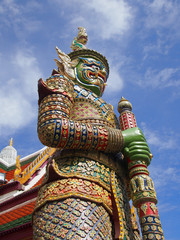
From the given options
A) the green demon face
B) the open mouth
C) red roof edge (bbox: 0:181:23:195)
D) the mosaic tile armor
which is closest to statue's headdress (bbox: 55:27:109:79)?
the green demon face

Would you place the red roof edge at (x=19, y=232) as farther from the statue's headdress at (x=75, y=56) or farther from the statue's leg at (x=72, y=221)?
the statue's headdress at (x=75, y=56)

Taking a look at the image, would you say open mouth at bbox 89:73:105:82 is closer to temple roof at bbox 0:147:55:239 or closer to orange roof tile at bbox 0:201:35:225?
temple roof at bbox 0:147:55:239

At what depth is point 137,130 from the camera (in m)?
3.59

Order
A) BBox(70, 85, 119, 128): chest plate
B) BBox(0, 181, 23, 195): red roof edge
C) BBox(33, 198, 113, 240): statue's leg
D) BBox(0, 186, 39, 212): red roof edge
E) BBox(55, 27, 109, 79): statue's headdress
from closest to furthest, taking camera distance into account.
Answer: BBox(33, 198, 113, 240): statue's leg, BBox(70, 85, 119, 128): chest plate, BBox(55, 27, 109, 79): statue's headdress, BBox(0, 186, 39, 212): red roof edge, BBox(0, 181, 23, 195): red roof edge

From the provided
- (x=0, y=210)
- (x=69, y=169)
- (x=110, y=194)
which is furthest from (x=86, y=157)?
(x=0, y=210)

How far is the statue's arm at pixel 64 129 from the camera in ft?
10.2

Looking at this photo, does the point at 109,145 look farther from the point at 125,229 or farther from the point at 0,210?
the point at 0,210

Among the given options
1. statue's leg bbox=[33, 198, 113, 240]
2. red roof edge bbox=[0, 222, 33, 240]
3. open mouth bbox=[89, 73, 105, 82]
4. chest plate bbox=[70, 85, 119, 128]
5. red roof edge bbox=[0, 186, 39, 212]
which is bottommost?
statue's leg bbox=[33, 198, 113, 240]

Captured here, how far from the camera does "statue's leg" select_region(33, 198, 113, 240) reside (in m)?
2.55

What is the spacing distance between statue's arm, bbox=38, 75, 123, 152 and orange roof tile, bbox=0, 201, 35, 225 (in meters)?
1.96

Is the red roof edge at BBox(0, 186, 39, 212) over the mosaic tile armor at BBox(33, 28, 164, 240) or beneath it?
over

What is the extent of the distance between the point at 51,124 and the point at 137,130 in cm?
114

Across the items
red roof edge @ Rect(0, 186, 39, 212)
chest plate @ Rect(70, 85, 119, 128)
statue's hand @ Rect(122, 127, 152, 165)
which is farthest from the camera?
red roof edge @ Rect(0, 186, 39, 212)

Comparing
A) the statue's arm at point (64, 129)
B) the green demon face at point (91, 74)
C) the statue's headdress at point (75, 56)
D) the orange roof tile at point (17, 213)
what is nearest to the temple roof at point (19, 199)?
the orange roof tile at point (17, 213)
